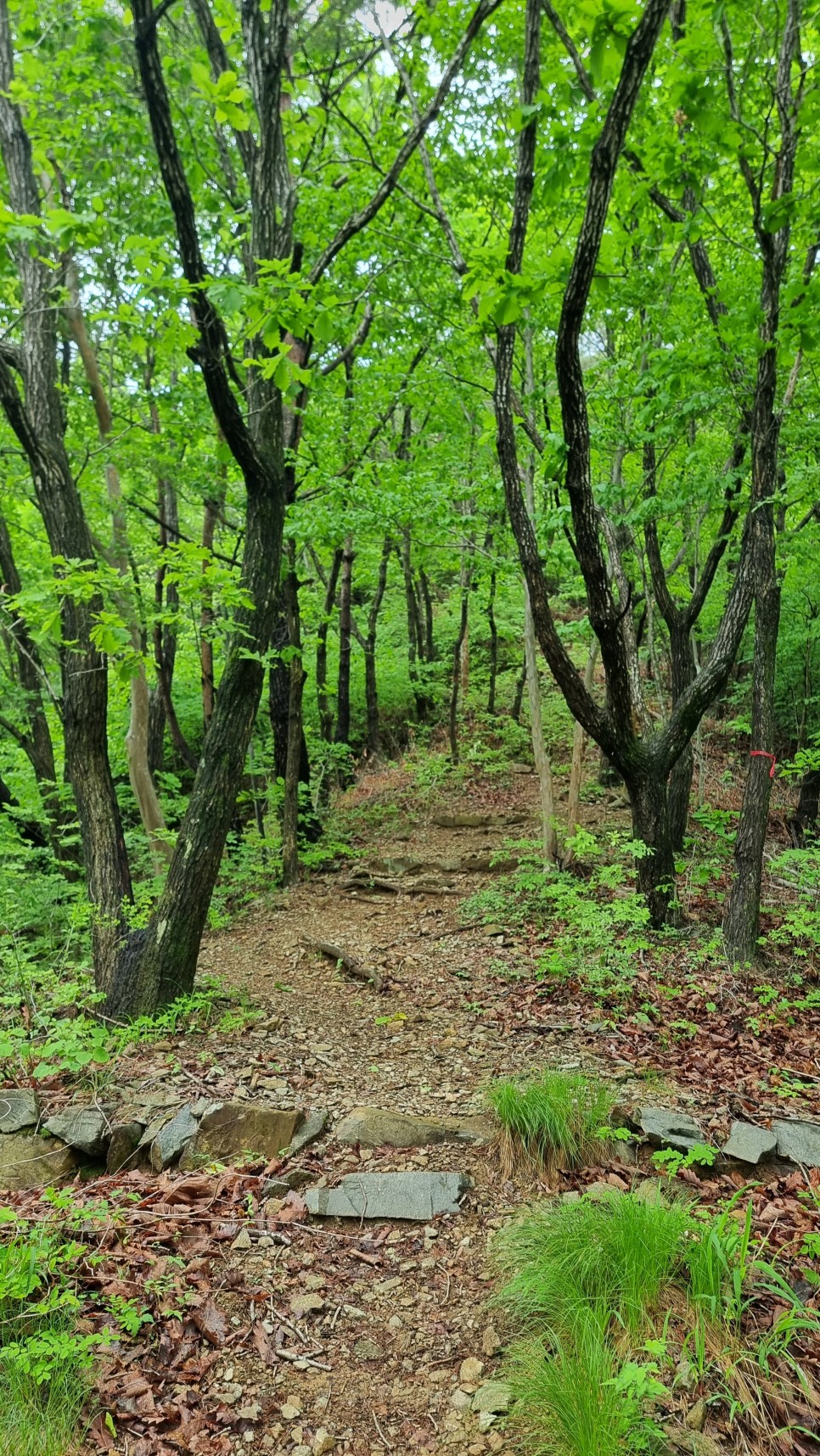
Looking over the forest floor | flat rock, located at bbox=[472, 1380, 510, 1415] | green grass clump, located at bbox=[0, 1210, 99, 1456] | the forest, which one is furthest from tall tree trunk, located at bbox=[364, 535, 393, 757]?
flat rock, located at bbox=[472, 1380, 510, 1415]

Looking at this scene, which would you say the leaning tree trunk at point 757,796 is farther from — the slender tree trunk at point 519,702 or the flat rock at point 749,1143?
the slender tree trunk at point 519,702

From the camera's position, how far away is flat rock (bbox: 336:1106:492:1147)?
368 cm

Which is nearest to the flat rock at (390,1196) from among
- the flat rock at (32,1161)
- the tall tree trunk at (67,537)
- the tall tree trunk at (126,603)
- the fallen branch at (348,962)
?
the flat rock at (32,1161)

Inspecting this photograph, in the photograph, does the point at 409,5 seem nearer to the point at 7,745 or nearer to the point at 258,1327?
the point at 258,1327

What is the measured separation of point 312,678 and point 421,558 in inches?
202

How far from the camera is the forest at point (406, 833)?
246 centimetres

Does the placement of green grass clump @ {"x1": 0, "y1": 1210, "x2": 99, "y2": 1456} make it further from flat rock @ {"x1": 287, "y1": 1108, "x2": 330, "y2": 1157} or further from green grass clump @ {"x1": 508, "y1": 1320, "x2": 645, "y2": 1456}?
green grass clump @ {"x1": 508, "y1": 1320, "x2": 645, "y2": 1456}

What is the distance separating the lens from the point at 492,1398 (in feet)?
7.65

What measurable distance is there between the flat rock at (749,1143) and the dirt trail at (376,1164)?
2.70ft

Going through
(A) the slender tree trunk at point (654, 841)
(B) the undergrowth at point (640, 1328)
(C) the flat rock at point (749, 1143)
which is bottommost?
(C) the flat rock at point (749, 1143)

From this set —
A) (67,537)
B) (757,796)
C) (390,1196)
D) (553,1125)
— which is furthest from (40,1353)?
(757,796)

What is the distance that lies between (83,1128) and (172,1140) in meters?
0.44

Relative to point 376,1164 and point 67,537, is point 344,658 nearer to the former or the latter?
point 67,537

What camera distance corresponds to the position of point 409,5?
20.1 ft
